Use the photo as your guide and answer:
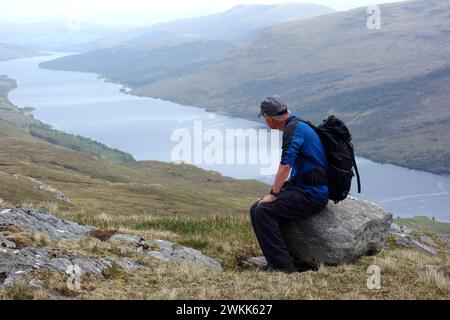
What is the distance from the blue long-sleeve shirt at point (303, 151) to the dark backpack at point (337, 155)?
5.7 inches

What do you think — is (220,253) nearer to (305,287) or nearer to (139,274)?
(139,274)

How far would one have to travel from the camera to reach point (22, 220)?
14250 millimetres

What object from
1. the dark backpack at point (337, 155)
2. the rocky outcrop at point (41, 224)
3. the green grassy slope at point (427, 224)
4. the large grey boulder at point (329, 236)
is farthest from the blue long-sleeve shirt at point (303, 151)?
the green grassy slope at point (427, 224)

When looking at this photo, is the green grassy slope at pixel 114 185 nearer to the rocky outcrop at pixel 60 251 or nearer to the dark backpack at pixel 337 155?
the rocky outcrop at pixel 60 251

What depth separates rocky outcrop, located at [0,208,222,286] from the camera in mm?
10148

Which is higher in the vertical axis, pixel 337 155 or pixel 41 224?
pixel 337 155

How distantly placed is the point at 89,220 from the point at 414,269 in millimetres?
10749

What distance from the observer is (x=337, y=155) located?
40.5 feet

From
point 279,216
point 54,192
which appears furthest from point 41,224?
point 54,192

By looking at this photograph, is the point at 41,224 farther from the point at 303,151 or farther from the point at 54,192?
the point at 54,192

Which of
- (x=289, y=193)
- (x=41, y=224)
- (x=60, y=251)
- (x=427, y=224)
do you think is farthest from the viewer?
(x=427, y=224)

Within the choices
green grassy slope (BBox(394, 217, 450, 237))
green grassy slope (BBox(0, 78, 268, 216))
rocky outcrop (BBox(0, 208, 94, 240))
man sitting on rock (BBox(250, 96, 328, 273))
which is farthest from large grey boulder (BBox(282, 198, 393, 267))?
green grassy slope (BBox(394, 217, 450, 237))

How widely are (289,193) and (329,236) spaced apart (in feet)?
5.12

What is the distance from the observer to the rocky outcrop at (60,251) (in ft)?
33.3
